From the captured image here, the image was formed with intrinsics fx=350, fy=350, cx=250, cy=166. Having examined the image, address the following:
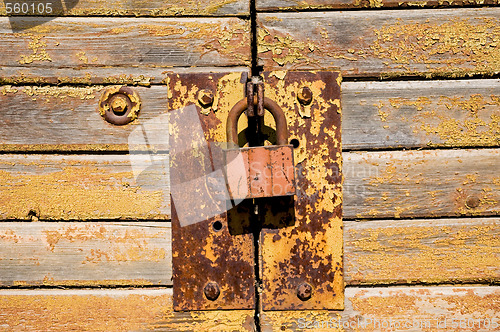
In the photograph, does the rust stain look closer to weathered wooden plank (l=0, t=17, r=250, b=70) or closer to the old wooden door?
the old wooden door

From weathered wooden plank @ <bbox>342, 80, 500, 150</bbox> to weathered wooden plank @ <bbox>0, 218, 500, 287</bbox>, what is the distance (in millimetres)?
218

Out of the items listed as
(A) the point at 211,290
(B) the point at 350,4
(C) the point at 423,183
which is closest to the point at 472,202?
(C) the point at 423,183

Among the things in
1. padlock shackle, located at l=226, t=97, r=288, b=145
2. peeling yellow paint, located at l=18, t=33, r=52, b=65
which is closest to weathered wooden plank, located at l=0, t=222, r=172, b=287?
padlock shackle, located at l=226, t=97, r=288, b=145

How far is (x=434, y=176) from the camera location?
36.7 inches

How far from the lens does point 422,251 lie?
940 mm

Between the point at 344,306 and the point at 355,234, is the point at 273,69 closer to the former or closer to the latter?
the point at 355,234

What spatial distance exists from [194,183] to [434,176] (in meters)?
0.64

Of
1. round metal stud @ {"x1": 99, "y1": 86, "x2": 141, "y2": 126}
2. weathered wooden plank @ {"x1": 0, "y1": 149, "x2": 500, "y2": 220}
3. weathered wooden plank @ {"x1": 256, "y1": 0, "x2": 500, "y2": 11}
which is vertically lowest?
weathered wooden plank @ {"x1": 0, "y1": 149, "x2": 500, "y2": 220}

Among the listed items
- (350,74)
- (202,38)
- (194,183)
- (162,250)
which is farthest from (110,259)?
(350,74)

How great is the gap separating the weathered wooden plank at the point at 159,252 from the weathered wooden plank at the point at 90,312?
1.4 inches

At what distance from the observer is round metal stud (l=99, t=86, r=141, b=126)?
3.03ft

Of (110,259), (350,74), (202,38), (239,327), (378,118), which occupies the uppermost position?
(202,38)

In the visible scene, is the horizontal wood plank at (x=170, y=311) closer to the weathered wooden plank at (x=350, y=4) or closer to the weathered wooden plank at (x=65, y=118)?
the weathered wooden plank at (x=65, y=118)

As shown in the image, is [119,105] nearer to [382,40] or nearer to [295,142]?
[295,142]
